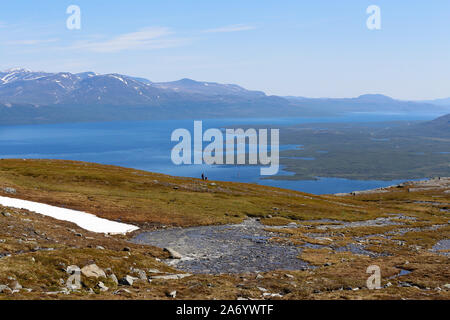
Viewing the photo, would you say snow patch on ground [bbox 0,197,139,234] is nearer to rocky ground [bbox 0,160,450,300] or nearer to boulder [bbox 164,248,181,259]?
rocky ground [bbox 0,160,450,300]

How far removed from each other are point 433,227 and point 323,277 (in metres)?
40.5

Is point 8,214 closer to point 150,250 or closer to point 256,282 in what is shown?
point 150,250

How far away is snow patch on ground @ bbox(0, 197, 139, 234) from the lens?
144ft

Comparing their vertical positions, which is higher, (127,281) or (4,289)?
(4,289)

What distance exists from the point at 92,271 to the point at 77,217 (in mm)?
22367

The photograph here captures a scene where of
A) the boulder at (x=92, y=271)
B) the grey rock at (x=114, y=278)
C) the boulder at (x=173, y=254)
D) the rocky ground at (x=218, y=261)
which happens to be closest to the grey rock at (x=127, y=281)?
the rocky ground at (x=218, y=261)

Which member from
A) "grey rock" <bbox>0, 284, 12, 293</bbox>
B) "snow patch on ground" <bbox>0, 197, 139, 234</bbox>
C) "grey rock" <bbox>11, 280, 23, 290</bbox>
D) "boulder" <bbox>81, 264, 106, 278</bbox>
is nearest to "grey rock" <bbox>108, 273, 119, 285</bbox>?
"boulder" <bbox>81, 264, 106, 278</bbox>

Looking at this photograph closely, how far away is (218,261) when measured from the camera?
108ft

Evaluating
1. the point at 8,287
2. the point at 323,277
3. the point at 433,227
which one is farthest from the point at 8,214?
the point at 433,227

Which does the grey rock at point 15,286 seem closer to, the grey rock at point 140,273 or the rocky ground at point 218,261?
the rocky ground at point 218,261

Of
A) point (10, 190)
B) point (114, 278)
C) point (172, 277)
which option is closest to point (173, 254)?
point (172, 277)

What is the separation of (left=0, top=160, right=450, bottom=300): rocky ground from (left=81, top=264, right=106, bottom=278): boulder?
6 centimetres

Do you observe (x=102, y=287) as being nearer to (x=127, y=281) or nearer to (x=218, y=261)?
(x=127, y=281)

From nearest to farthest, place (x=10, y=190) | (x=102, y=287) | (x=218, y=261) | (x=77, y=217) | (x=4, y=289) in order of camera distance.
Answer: (x=4, y=289)
(x=102, y=287)
(x=218, y=261)
(x=77, y=217)
(x=10, y=190)
